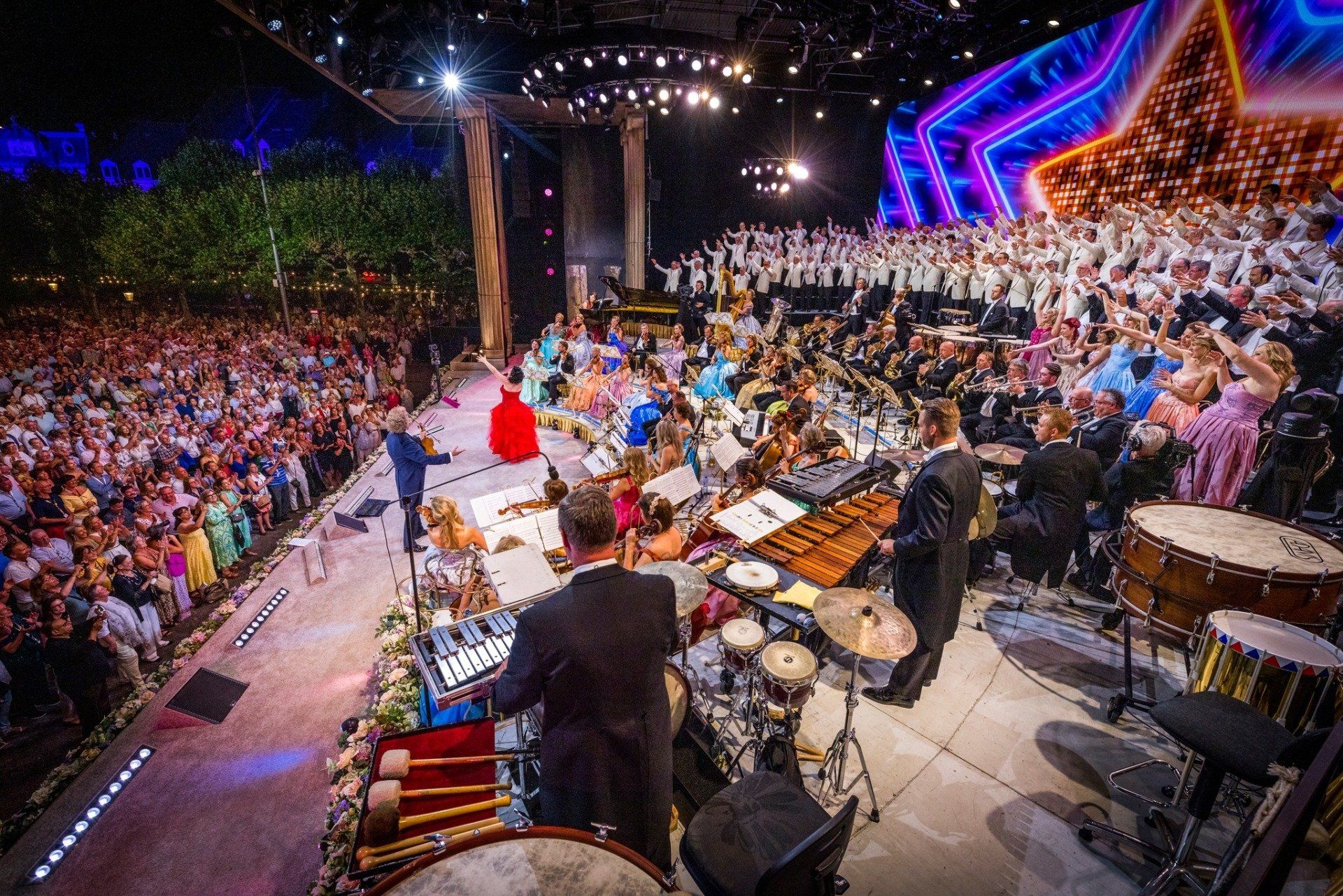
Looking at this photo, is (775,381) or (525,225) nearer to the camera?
(775,381)

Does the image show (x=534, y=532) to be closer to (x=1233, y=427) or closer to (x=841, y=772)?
(x=841, y=772)

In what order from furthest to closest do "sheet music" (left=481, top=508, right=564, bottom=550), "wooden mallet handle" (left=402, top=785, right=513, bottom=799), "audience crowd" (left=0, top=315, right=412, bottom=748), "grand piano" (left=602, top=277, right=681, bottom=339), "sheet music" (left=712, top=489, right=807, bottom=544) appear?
1. "grand piano" (left=602, top=277, right=681, bottom=339)
2. "audience crowd" (left=0, top=315, right=412, bottom=748)
3. "sheet music" (left=481, top=508, right=564, bottom=550)
4. "sheet music" (left=712, top=489, right=807, bottom=544)
5. "wooden mallet handle" (left=402, top=785, right=513, bottom=799)

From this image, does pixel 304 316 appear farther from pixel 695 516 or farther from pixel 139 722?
pixel 695 516

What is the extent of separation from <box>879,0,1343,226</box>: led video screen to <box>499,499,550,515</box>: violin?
1178 cm

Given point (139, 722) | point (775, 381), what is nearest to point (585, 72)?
point (775, 381)

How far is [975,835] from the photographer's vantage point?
9.65 ft

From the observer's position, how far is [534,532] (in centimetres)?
433

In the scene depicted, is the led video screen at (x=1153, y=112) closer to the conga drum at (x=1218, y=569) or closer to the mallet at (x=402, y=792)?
the conga drum at (x=1218, y=569)

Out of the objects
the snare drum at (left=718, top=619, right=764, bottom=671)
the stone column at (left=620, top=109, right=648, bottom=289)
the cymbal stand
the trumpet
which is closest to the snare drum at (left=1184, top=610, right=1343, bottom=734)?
the cymbal stand

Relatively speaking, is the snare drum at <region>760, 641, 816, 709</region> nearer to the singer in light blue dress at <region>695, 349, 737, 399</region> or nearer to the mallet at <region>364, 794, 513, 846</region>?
the mallet at <region>364, 794, 513, 846</region>

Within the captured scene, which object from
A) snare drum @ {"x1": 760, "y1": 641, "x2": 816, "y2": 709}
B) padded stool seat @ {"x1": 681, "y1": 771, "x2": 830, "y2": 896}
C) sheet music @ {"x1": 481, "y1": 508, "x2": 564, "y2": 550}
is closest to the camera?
padded stool seat @ {"x1": 681, "y1": 771, "x2": 830, "y2": 896}

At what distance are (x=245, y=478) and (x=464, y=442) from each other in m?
3.20

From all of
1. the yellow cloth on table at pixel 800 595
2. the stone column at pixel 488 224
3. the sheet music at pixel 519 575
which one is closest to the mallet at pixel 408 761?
the sheet music at pixel 519 575

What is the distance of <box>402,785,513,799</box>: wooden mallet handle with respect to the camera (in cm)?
240
